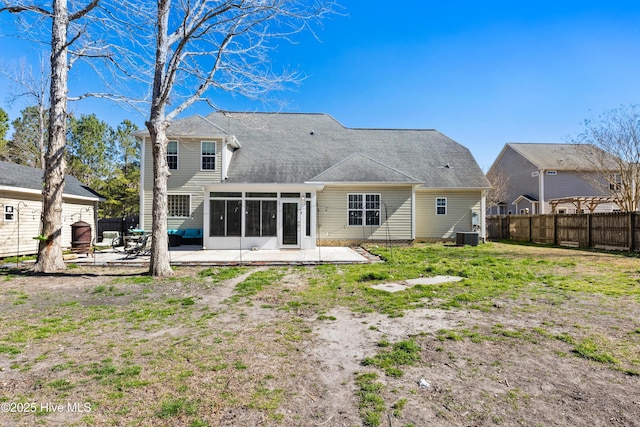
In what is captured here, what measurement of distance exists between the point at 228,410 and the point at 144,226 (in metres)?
Answer: 15.7

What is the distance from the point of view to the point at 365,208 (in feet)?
54.2

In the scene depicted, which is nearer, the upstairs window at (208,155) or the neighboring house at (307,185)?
the neighboring house at (307,185)

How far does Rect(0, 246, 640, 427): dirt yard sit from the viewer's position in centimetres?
266

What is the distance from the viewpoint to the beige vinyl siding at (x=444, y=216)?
18.3m

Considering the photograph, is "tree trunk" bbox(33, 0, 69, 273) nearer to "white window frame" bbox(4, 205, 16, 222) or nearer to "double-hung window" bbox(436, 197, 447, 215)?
"white window frame" bbox(4, 205, 16, 222)

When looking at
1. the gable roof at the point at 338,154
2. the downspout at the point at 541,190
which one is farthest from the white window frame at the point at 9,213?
the downspout at the point at 541,190

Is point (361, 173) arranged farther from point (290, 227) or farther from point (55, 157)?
point (55, 157)

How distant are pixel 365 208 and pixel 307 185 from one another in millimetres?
3827

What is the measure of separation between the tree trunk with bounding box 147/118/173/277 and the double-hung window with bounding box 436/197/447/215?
1415 centimetres

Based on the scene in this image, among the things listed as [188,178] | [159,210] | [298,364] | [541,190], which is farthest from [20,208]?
[541,190]

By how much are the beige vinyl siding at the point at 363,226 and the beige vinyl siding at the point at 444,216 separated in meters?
2.26

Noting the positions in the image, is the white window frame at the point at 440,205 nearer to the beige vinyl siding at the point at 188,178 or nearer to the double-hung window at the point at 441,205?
the double-hung window at the point at 441,205

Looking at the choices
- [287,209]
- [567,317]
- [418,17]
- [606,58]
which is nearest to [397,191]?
[287,209]

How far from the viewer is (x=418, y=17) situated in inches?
420
